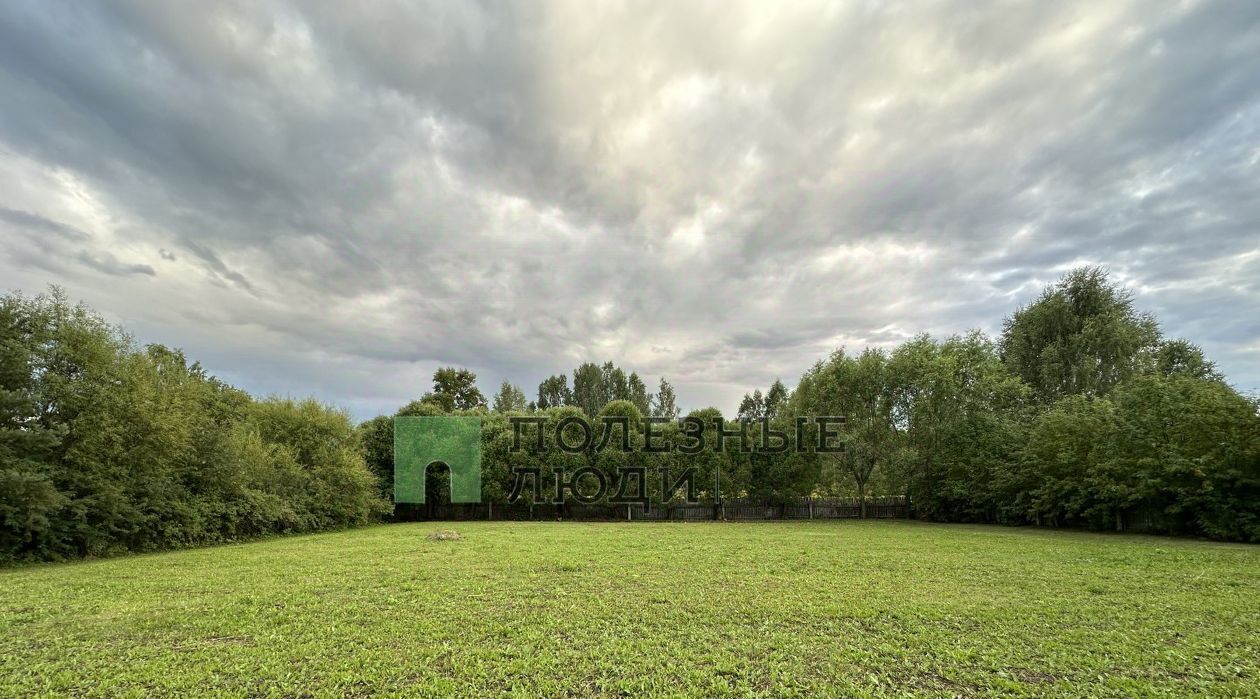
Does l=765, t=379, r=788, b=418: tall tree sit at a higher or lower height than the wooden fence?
higher

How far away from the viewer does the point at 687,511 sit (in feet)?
90.9

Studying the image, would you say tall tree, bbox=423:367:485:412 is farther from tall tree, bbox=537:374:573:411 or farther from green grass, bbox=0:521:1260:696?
green grass, bbox=0:521:1260:696

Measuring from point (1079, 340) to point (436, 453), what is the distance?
34.2m

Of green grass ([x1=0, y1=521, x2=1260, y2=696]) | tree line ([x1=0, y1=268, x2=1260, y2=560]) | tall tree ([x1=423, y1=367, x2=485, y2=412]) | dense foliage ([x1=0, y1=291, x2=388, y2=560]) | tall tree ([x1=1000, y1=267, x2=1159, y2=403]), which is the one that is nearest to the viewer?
green grass ([x1=0, y1=521, x2=1260, y2=696])

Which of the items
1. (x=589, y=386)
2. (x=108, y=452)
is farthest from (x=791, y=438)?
(x=108, y=452)

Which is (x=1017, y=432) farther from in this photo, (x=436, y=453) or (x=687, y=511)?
(x=436, y=453)

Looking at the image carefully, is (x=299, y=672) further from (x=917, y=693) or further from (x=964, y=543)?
(x=964, y=543)

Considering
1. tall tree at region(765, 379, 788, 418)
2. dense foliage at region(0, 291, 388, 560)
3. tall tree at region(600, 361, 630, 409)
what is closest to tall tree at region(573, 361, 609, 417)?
tall tree at region(600, 361, 630, 409)

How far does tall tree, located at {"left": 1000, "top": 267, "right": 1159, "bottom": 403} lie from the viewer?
2589 cm

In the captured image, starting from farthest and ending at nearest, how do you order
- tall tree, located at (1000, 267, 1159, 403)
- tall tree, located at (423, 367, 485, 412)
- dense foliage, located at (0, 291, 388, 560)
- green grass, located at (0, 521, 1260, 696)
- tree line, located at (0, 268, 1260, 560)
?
tall tree, located at (423, 367, 485, 412) < tall tree, located at (1000, 267, 1159, 403) < tree line, located at (0, 268, 1260, 560) < dense foliage, located at (0, 291, 388, 560) < green grass, located at (0, 521, 1260, 696)

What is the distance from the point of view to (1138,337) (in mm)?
25891

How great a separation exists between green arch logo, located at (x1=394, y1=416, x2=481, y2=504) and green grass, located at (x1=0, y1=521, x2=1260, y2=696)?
56.1 feet

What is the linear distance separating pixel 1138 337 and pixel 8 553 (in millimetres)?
41860

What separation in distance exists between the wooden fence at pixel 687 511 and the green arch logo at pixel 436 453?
3.50 feet
